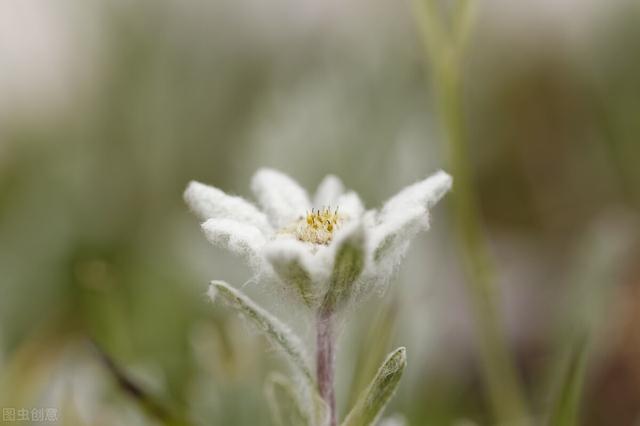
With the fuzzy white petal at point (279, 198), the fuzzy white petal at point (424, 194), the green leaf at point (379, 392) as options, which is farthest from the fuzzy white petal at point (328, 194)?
the green leaf at point (379, 392)

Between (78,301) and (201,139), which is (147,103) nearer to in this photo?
(201,139)

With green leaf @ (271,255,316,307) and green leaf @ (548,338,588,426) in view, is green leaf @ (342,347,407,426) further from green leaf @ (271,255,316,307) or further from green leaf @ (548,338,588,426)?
green leaf @ (548,338,588,426)

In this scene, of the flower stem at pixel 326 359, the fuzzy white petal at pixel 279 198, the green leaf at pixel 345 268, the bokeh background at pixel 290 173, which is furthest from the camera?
the bokeh background at pixel 290 173

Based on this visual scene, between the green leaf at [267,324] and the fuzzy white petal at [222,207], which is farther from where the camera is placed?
the fuzzy white petal at [222,207]

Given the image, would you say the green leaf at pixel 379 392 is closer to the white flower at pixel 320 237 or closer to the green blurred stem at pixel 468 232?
the white flower at pixel 320 237

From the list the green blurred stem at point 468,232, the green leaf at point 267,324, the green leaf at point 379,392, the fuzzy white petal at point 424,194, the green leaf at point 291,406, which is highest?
the green blurred stem at point 468,232

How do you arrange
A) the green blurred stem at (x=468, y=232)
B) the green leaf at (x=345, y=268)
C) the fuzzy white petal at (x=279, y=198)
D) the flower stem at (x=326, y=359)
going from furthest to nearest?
1. the green blurred stem at (x=468, y=232)
2. the fuzzy white petal at (x=279, y=198)
3. the flower stem at (x=326, y=359)
4. the green leaf at (x=345, y=268)

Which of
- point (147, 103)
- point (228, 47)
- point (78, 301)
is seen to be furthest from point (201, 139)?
point (78, 301)

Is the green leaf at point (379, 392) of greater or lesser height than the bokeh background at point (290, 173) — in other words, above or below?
below

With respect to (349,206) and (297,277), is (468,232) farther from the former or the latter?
(297,277)
